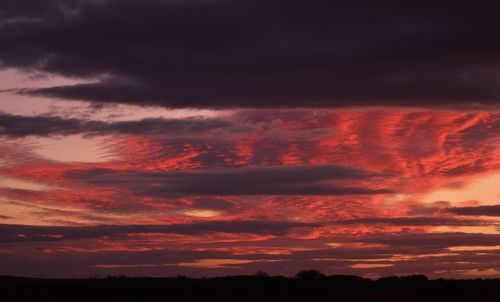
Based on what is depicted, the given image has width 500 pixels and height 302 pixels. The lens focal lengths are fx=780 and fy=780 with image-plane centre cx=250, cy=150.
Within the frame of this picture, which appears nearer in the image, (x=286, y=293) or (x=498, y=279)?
(x=286, y=293)

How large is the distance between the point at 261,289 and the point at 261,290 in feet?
2.36

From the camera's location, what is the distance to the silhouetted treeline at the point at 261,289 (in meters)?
53.5

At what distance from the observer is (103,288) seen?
202ft

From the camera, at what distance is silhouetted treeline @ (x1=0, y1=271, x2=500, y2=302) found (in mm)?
53456

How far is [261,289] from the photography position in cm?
6081

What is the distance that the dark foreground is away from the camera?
53438 millimetres

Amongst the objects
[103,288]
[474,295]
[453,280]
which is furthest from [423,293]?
[103,288]

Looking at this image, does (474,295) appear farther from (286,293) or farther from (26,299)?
(26,299)

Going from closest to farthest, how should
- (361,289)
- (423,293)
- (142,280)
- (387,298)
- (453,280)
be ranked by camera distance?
(387,298), (423,293), (361,289), (453,280), (142,280)

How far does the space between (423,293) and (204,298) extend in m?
15.7

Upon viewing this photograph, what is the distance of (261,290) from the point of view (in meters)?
60.1

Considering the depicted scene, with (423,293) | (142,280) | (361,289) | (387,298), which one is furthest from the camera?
(142,280)

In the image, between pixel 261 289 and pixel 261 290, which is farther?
pixel 261 289

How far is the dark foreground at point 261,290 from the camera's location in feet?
175
